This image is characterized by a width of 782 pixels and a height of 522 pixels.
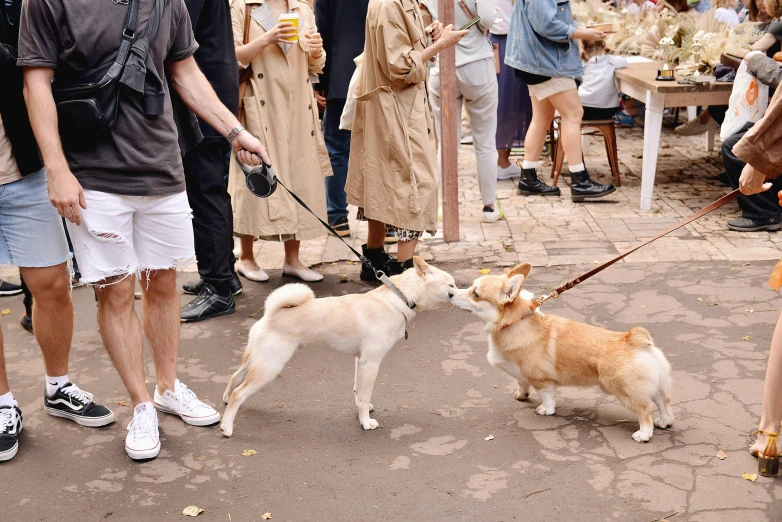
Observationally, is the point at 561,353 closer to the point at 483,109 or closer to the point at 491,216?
the point at 491,216

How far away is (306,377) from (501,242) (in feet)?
9.07

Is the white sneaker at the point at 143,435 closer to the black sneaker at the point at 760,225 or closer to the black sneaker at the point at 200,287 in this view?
the black sneaker at the point at 200,287

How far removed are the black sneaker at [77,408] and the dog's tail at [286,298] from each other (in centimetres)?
100

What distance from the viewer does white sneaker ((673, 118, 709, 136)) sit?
10.3 metres

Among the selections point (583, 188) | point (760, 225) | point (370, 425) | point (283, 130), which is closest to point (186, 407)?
point (370, 425)

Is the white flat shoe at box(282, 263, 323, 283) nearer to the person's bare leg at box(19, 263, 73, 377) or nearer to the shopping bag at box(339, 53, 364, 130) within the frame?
the shopping bag at box(339, 53, 364, 130)

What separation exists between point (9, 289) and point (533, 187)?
4.85 m

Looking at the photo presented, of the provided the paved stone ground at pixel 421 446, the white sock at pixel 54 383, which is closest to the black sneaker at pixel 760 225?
the paved stone ground at pixel 421 446

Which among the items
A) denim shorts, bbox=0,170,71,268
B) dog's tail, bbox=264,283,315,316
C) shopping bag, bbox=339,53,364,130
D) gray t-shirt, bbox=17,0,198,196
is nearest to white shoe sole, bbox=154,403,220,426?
dog's tail, bbox=264,283,315,316

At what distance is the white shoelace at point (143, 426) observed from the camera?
378cm

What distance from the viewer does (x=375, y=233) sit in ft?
19.7

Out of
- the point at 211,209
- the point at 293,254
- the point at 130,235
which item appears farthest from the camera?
the point at 293,254

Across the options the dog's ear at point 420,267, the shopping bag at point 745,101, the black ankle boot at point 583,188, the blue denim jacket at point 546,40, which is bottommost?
the black ankle boot at point 583,188

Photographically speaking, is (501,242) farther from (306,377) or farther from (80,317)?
(80,317)
